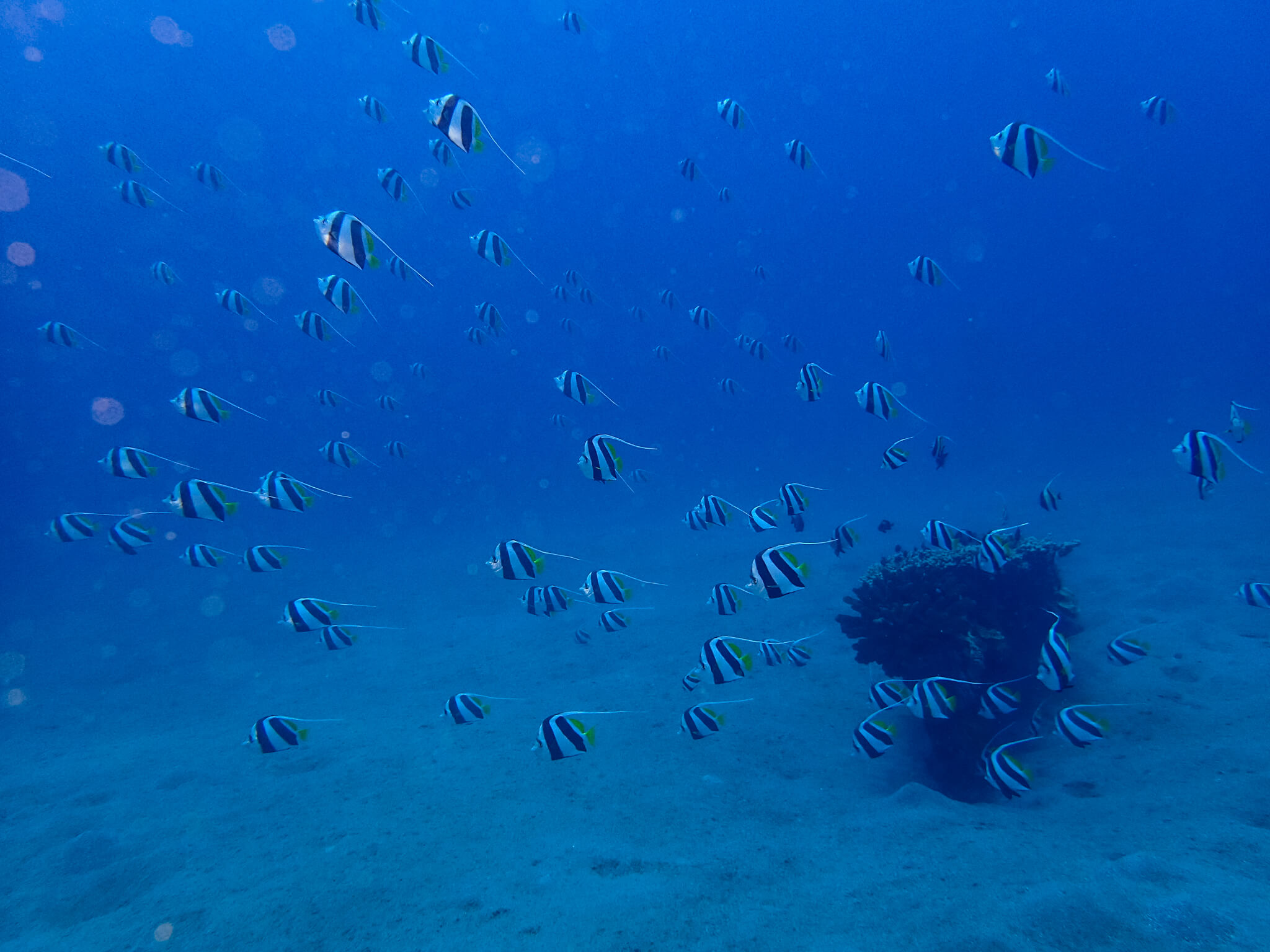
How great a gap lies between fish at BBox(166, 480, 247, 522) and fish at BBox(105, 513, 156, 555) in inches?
69.8

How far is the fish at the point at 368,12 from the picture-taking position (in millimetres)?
6145

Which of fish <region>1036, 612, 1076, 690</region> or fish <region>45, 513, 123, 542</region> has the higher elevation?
fish <region>45, 513, 123, 542</region>

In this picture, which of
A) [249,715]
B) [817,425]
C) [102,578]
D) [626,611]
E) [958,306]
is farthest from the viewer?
[958,306]

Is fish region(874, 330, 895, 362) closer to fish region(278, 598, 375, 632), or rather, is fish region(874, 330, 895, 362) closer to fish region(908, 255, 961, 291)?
fish region(908, 255, 961, 291)

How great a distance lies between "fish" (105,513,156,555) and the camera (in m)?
5.47

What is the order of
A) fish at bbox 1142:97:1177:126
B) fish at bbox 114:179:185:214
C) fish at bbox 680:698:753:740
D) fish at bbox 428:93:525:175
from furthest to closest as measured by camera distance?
fish at bbox 1142:97:1177:126 < fish at bbox 114:179:185:214 < fish at bbox 680:698:753:740 < fish at bbox 428:93:525:175

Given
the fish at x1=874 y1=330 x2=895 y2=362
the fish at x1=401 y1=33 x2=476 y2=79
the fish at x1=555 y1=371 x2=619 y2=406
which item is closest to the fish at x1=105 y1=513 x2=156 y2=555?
the fish at x1=555 y1=371 x2=619 y2=406

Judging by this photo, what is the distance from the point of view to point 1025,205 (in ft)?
311

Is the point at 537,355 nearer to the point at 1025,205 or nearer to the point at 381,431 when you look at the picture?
the point at 381,431

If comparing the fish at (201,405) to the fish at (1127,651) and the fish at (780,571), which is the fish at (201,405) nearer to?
the fish at (780,571)

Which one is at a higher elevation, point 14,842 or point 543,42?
point 543,42

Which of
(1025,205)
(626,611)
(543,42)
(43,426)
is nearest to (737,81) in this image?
(543,42)

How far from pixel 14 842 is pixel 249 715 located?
3.38 m

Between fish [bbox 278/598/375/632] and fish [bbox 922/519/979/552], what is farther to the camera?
fish [bbox 922/519/979/552]
